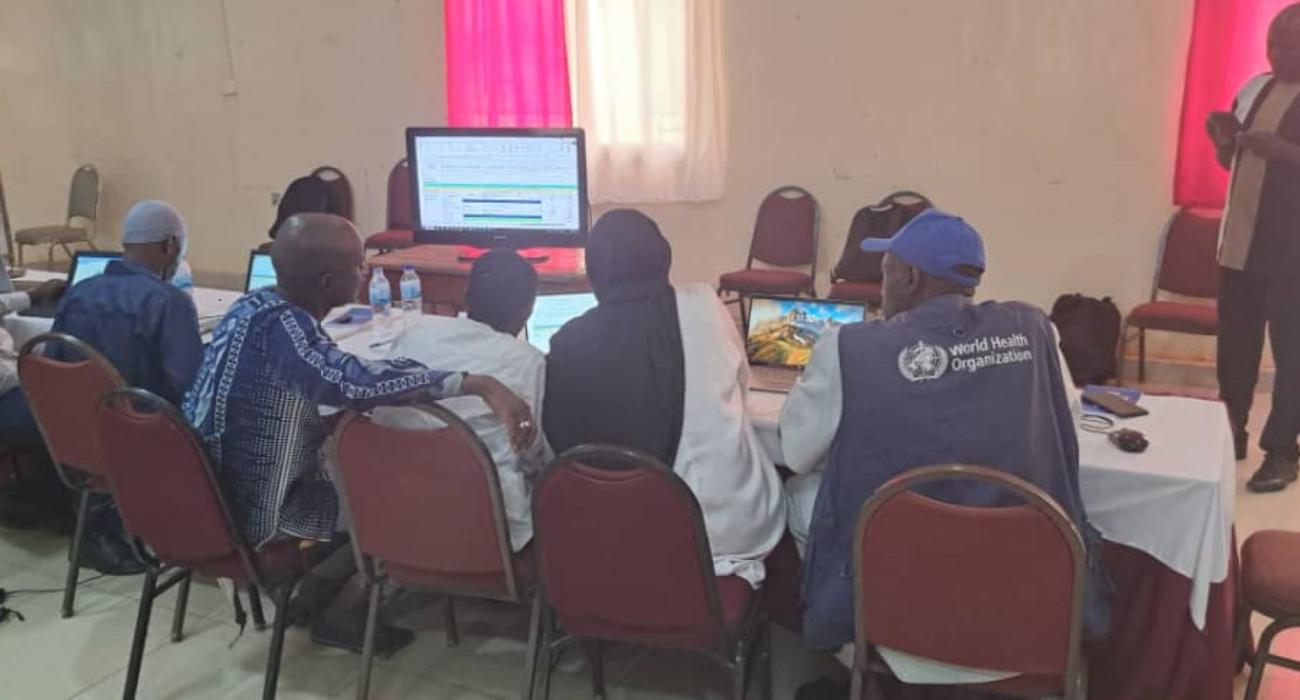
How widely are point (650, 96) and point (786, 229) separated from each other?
100 centimetres

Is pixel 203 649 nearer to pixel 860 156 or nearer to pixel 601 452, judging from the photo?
pixel 601 452

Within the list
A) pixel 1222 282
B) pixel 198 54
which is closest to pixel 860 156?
pixel 1222 282

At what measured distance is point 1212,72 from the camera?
3840 mm

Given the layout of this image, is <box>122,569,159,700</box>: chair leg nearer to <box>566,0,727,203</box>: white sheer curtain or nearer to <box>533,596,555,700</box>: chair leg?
<box>533,596,555,700</box>: chair leg

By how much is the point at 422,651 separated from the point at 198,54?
5.23m

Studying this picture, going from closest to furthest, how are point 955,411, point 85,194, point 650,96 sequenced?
point 955,411 < point 650,96 < point 85,194

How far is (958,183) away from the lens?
4.41 m

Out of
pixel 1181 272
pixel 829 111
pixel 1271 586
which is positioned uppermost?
pixel 829 111

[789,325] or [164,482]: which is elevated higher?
[789,325]

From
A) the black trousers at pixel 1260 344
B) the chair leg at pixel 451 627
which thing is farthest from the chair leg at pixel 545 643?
the black trousers at pixel 1260 344

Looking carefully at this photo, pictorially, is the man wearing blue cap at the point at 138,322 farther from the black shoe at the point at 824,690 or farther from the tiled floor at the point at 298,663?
the black shoe at the point at 824,690

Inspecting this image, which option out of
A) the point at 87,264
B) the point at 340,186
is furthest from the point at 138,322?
the point at 340,186

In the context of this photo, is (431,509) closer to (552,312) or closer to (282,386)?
(282,386)

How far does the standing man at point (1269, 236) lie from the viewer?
9.80 ft
